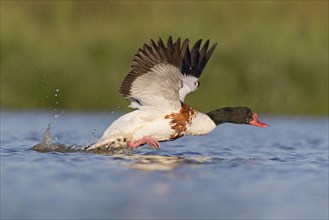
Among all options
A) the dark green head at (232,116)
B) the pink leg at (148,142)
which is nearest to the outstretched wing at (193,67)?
the dark green head at (232,116)

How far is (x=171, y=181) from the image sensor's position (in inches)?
333

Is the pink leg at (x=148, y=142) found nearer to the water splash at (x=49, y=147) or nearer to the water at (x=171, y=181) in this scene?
the water at (x=171, y=181)

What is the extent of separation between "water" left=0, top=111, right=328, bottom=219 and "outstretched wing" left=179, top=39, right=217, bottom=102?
83 cm

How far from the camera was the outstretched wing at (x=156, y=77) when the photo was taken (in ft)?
32.1

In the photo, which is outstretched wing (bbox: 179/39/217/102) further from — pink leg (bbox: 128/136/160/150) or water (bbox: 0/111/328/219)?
pink leg (bbox: 128/136/160/150)

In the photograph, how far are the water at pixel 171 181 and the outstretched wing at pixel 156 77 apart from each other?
2.13ft

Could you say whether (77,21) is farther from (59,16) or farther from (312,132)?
(312,132)

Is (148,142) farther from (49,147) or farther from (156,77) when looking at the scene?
(49,147)

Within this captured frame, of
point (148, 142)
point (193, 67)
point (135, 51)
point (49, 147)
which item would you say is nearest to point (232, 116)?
point (193, 67)

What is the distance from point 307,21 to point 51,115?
6250mm

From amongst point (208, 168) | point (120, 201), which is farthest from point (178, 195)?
point (208, 168)

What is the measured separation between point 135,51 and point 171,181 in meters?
8.41

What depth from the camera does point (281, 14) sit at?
19.4 m

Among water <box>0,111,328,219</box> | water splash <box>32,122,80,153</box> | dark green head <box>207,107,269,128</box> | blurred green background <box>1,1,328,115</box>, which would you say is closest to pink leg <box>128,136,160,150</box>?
water <box>0,111,328,219</box>
